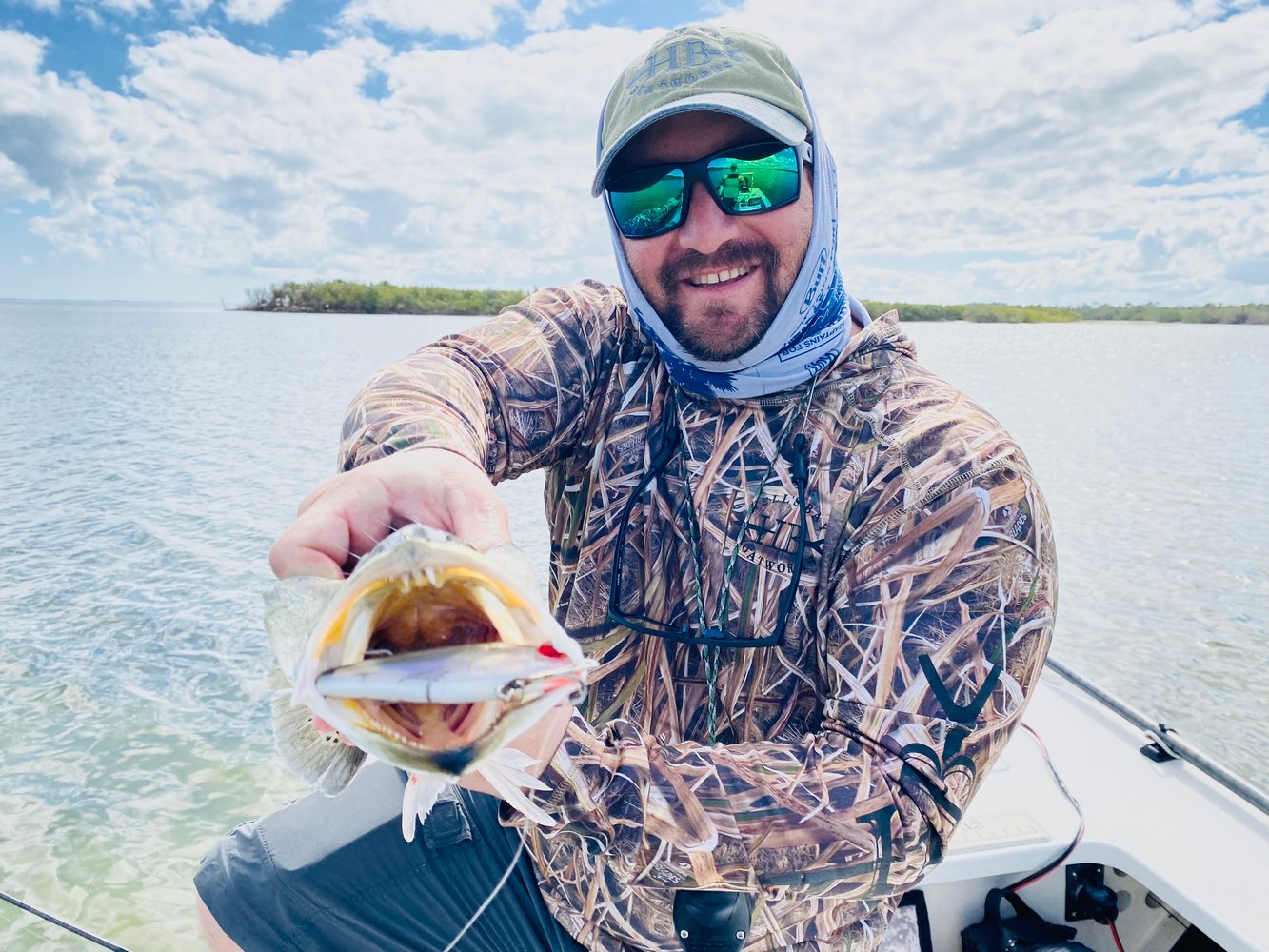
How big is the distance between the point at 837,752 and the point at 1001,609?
1.46ft

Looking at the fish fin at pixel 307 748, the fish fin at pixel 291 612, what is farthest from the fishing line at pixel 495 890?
the fish fin at pixel 291 612

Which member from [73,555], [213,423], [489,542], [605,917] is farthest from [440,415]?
[213,423]

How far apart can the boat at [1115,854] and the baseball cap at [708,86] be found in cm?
212

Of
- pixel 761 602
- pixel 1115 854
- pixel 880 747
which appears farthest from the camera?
pixel 1115 854

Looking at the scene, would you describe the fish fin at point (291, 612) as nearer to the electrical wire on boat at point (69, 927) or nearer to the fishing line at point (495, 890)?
the fishing line at point (495, 890)

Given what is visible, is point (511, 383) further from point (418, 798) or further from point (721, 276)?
point (418, 798)

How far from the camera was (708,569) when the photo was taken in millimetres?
2182

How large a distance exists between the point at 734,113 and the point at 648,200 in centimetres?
34

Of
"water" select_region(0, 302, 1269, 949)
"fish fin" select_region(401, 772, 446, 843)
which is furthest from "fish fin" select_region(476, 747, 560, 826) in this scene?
"water" select_region(0, 302, 1269, 949)

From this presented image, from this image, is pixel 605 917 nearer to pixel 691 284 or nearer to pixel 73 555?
pixel 691 284

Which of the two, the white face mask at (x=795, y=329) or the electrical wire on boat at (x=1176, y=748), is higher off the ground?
the white face mask at (x=795, y=329)

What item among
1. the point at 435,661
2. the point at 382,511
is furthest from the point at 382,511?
the point at 435,661

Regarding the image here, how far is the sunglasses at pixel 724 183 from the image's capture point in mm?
2258

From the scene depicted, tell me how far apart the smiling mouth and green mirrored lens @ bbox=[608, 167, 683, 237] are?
0.53ft
